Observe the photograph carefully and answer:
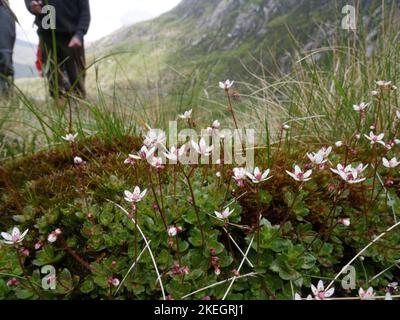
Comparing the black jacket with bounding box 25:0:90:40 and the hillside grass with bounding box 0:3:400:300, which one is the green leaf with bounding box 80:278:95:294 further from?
the black jacket with bounding box 25:0:90:40

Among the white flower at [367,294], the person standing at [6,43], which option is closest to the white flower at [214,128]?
the white flower at [367,294]

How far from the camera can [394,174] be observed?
2340 mm

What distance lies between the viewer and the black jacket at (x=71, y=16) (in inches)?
271

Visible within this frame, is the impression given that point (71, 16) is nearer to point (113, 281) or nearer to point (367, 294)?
point (113, 281)

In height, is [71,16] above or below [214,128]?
above

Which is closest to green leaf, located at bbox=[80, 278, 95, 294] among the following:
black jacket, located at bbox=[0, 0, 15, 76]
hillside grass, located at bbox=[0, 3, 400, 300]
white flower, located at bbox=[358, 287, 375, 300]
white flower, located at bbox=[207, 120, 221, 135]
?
hillside grass, located at bbox=[0, 3, 400, 300]

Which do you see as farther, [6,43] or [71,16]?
[71,16]

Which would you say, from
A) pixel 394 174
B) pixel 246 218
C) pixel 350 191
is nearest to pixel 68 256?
pixel 246 218

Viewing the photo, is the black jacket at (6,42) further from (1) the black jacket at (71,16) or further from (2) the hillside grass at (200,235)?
(2) the hillside grass at (200,235)

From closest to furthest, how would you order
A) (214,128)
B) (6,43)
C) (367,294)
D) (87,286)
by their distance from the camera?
(367,294), (87,286), (214,128), (6,43)

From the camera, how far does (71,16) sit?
7.07 metres

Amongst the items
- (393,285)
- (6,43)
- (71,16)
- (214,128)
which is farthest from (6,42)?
(393,285)

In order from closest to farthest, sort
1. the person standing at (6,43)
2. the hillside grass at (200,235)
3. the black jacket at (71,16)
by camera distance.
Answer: the hillside grass at (200,235) → the person standing at (6,43) → the black jacket at (71,16)
